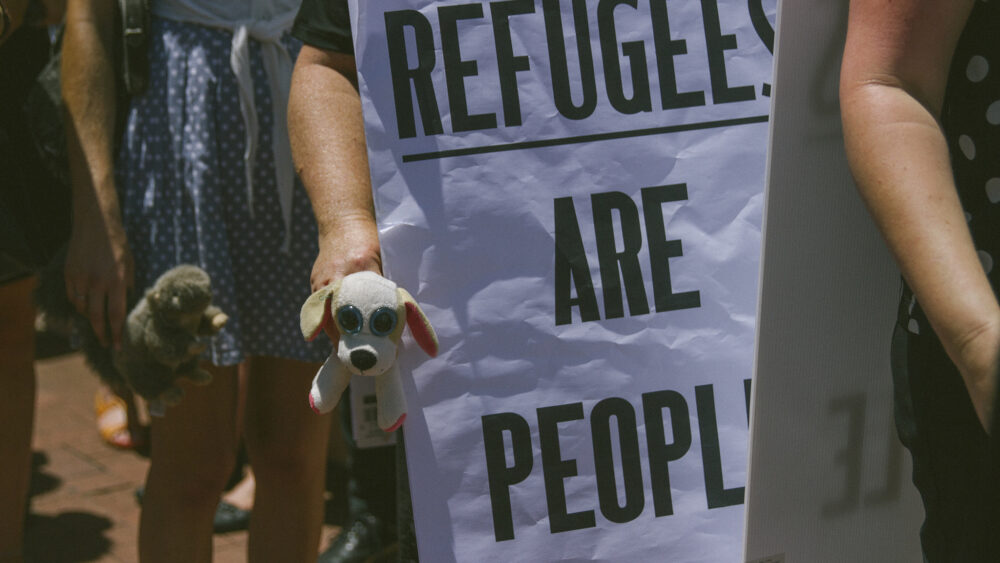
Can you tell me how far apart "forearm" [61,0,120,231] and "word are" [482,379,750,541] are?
984 mm

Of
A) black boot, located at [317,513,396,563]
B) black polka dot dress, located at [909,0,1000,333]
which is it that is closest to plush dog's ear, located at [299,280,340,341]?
black polka dot dress, located at [909,0,1000,333]

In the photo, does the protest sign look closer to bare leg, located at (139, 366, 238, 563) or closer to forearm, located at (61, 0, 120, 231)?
bare leg, located at (139, 366, 238, 563)

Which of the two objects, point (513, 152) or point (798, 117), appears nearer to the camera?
point (798, 117)

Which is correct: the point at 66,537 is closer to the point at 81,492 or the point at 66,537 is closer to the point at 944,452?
the point at 81,492

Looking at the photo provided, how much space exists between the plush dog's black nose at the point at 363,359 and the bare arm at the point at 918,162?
0.62 m

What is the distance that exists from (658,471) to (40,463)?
302 centimetres

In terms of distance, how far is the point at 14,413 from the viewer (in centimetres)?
247

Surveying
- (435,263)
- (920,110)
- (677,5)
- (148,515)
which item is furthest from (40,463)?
(920,110)

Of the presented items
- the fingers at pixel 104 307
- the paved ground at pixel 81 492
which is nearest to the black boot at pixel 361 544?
the paved ground at pixel 81 492

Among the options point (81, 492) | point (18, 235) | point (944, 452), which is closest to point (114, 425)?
point (81, 492)

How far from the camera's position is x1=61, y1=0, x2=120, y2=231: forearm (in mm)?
2004

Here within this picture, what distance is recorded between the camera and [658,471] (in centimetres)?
150

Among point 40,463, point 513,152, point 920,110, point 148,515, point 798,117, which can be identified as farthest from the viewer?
point 40,463

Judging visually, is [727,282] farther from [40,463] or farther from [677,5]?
[40,463]
